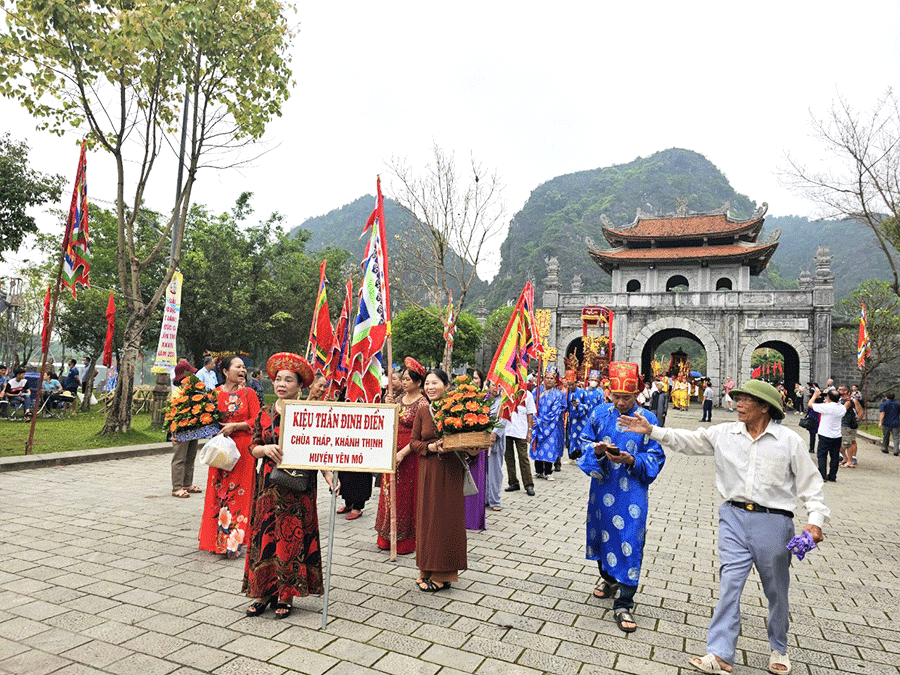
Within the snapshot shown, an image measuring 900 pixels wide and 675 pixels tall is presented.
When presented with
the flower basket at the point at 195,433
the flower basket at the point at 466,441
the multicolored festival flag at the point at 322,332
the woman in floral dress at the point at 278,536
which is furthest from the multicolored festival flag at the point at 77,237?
the flower basket at the point at 466,441

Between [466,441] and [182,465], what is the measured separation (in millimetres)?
4504

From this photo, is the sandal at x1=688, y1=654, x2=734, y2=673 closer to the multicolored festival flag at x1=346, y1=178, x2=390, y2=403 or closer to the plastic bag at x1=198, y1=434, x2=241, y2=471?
the multicolored festival flag at x1=346, y1=178, x2=390, y2=403

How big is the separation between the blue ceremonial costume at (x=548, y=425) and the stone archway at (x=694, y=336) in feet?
75.5

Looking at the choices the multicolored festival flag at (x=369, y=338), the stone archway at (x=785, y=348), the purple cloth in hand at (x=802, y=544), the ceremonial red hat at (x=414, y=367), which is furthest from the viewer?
the stone archway at (x=785, y=348)

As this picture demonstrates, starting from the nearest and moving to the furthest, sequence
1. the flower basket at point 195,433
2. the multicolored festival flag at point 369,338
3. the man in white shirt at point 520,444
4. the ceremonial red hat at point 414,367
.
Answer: the ceremonial red hat at point 414,367 < the multicolored festival flag at point 369,338 < the flower basket at point 195,433 < the man in white shirt at point 520,444

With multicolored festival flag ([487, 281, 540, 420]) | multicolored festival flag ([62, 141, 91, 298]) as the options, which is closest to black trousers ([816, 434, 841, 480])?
multicolored festival flag ([487, 281, 540, 420])

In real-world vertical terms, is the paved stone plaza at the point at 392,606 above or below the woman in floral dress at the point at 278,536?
below

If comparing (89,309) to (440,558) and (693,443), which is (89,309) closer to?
(440,558)

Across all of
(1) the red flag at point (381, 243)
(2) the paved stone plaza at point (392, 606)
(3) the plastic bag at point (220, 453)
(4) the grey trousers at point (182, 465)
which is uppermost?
(1) the red flag at point (381, 243)

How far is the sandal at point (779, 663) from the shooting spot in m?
3.16

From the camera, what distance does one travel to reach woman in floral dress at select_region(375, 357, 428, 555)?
5203 millimetres

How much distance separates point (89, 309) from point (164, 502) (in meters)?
20.6

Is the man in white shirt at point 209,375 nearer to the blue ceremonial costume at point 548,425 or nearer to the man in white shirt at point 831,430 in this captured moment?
the blue ceremonial costume at point 548,425

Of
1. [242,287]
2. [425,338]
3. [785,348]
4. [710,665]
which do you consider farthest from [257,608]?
[785,348]
